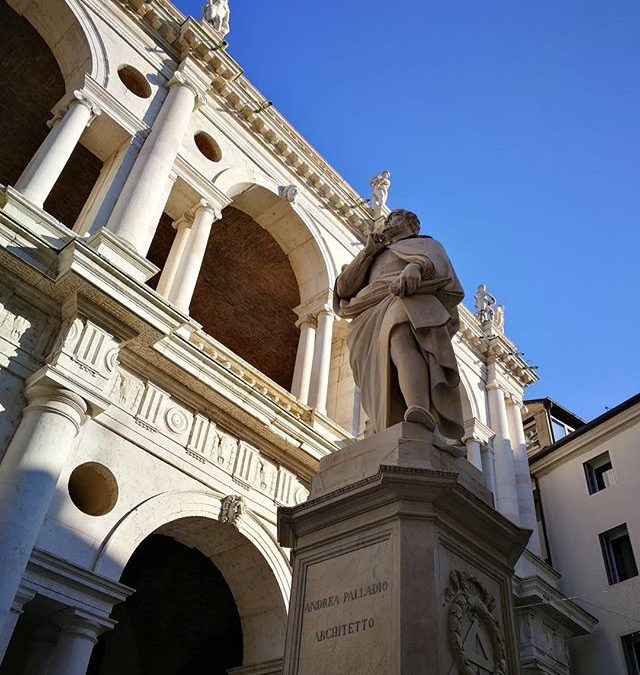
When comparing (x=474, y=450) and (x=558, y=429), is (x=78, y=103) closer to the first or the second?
(x=474, y=450)

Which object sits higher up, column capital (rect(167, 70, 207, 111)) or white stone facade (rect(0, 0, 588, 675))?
column capital (rect(167, 70, 207, 111))

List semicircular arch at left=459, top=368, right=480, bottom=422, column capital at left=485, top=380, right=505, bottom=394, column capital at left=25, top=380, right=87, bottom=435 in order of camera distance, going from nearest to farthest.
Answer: column capital at left=25, top=380, right=87, bottom=435, semicircular arch at left=459, top=368, right=480, bottom=422, column capital at left=485, top=380, right=505, bottom=394

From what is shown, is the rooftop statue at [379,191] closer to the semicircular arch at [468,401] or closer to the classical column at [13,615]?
the semicircular arch at [468,401]

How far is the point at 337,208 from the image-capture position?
57.5 ft

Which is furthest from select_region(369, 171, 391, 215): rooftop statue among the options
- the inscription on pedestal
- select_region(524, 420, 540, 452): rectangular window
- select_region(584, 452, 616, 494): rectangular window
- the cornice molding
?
the inscription on pedestal

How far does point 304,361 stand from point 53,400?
6874 mm

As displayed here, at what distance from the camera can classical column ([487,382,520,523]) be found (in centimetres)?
1830

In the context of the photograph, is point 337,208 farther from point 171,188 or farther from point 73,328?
point 73,328

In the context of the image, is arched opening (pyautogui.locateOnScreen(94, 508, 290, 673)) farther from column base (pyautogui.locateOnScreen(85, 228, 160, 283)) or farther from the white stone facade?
column base (pyautogui.locateOnScreen(85, 228, 160, 283))

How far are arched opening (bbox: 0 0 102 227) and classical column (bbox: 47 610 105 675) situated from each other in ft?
34.4

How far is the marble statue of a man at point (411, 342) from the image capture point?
5.30 metres

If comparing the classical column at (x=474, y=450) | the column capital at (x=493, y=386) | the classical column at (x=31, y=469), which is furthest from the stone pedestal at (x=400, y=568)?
the column capital at (x=493, y=386)

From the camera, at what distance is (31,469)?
8109 millimetres

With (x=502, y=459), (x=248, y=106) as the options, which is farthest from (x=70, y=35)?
(x=502, y=459)
